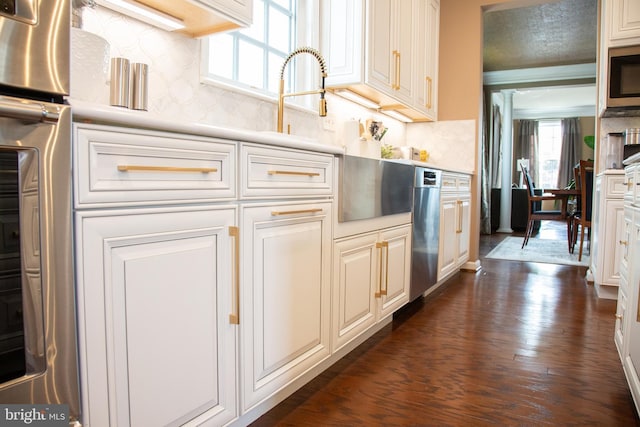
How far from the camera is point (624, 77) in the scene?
311 centimetres

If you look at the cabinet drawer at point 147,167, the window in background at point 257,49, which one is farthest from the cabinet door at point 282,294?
the window in background at point 257,49

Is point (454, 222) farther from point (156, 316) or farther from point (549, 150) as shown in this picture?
point (549, 150)

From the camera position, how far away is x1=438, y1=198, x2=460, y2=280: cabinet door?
314 cm

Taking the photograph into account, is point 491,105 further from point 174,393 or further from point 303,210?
point 174,393

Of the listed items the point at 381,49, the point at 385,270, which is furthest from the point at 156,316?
the point at 381,49

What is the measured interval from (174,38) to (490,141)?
23.5 ft

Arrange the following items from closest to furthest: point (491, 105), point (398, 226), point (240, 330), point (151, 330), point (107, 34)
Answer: point (151, 330) → point (240, 330) → point (107, 34) → point (398, 226) → point (491, 105)

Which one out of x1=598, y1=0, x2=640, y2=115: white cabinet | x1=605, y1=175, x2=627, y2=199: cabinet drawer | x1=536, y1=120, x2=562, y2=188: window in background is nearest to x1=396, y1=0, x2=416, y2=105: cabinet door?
x1=598, y1=0, x2=640, y2=115: white cabinet

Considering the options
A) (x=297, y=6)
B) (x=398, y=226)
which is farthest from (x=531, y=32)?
(x=398, y=226)

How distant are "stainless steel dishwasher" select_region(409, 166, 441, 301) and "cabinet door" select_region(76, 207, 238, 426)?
1.61 m

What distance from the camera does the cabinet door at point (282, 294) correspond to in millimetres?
1257

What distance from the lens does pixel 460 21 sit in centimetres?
403

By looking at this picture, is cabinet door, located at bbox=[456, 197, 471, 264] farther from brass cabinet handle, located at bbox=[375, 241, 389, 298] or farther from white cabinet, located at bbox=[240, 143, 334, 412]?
white cabinet, located at bbox=[240, 143, 334, 412]

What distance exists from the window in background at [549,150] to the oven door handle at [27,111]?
12095 mm
